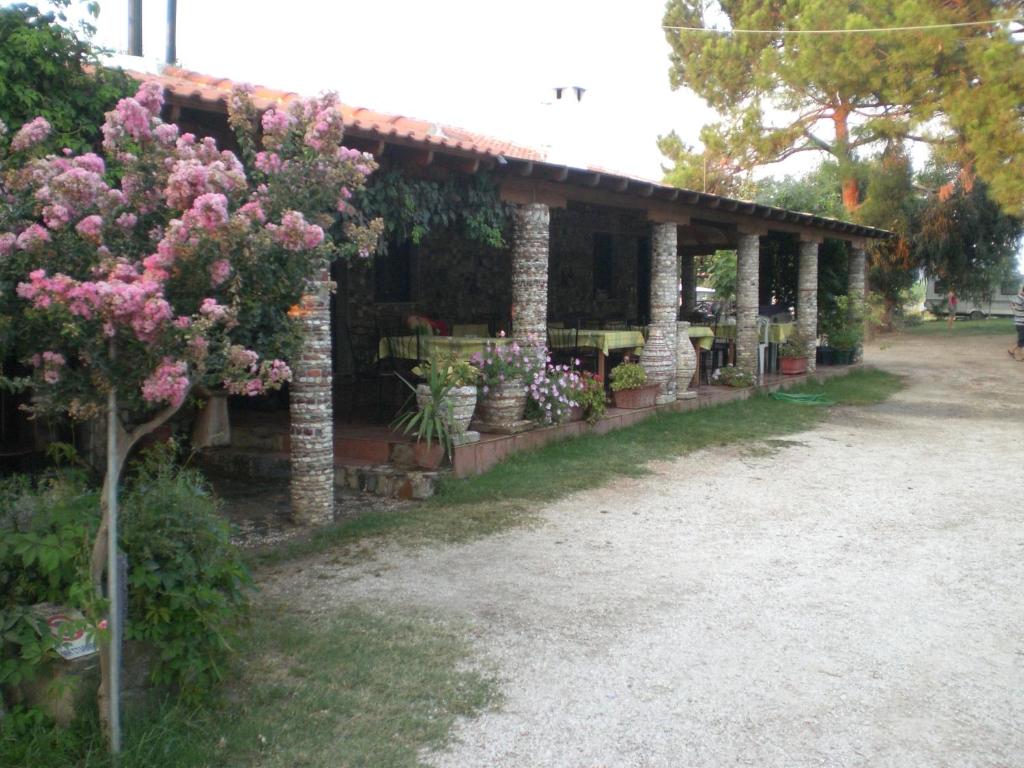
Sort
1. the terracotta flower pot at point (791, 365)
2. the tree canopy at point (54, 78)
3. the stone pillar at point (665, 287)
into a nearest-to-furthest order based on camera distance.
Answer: the tree canopy at point (54, 78), the stone pillar at point (665, 287), the terracotta flower pot at point (791, 365)

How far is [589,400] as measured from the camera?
9641 millimetres

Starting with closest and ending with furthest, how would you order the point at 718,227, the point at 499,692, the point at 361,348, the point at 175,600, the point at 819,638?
1. the point at 175,600
2. the point at 499,692
3. the point at 819,638
4. the point at 361,348
5. the point at 718,227

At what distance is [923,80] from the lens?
19.0 metres

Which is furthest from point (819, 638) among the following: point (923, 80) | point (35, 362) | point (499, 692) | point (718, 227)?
point (923, 80)

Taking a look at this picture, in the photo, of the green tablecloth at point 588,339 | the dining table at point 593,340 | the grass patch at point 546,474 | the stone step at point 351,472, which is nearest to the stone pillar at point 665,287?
the dining table at point 593,340

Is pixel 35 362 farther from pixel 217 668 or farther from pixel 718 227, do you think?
pixel 718 227

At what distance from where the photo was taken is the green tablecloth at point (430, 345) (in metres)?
8.52

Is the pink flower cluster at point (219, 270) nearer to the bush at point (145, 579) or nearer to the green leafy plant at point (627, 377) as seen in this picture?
the bush at point (145, 579)

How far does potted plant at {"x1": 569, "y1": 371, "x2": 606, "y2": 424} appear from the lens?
31.4ft

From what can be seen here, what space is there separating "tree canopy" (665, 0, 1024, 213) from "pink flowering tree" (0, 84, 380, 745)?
59.7 feet

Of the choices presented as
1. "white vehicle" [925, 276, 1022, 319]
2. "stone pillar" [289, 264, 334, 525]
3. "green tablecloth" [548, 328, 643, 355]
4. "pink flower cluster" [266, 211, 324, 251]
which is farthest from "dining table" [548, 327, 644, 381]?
"white vehicle" [925, 276, 1022, 319]

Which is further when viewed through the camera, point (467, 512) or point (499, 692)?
point (467, 512)

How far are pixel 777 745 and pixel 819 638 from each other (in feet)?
3.86

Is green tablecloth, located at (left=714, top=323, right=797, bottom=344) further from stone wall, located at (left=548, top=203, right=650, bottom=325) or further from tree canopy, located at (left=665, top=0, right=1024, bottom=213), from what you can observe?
tree canopy, located at (left=665, top=0, right=1024, bottom=213)
